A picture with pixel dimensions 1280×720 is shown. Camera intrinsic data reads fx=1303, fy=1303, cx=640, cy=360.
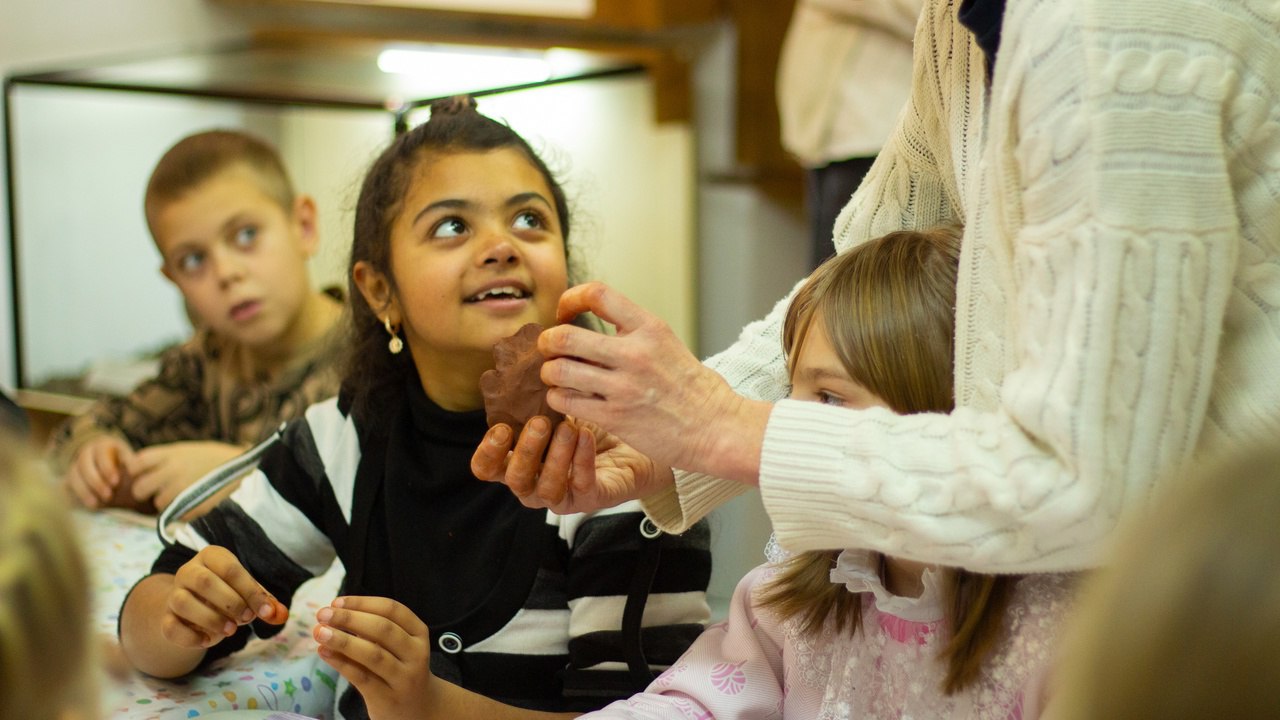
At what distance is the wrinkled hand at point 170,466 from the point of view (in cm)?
156

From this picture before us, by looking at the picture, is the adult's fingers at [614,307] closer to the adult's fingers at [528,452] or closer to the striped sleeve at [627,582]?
the adult's fingers at [528,452]

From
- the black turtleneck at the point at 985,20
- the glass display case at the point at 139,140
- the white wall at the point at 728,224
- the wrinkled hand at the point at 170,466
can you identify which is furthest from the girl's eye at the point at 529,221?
the white wall at the point at 728,224

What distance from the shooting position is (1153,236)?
0.69m

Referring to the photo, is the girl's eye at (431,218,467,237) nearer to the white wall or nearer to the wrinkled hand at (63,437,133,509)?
the wrinkled hand at (63,437,133,509)

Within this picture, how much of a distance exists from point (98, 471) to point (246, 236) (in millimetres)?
383

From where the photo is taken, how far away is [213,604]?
1.08m

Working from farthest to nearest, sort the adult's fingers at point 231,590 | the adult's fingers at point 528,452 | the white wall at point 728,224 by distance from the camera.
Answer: the white wall at point 728,224
the adult's fingers at point 231,590
the adult's fingers at point 528,452

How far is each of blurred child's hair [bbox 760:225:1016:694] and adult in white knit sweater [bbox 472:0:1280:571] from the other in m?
0.07

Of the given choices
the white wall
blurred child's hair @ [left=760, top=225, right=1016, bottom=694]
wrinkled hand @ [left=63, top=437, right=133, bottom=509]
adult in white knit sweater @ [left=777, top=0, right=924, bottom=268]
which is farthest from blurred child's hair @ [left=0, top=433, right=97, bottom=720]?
the white wall

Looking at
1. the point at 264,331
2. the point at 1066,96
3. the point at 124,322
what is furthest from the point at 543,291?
the point at 124,322

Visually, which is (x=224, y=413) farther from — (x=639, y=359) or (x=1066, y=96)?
(x=1066, y=96)

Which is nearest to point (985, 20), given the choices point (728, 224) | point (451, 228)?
point (451, 228)

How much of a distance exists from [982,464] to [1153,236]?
6.1 inches

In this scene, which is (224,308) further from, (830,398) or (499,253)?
(830,398)
